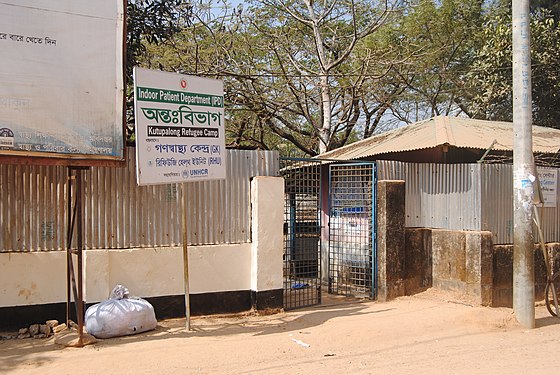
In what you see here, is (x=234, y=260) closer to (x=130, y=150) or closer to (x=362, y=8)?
(x=130, y=150)

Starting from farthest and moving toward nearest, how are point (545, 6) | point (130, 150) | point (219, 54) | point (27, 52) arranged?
point (545, 6), point (219, 54), point (130, 150), point (27, 52)

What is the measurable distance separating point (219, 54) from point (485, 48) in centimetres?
789

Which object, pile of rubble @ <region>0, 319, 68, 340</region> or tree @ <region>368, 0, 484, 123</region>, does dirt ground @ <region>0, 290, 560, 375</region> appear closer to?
pile of rubble @ <region>0, 319, 68, 340</region>

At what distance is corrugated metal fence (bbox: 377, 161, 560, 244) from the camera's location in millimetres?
9273

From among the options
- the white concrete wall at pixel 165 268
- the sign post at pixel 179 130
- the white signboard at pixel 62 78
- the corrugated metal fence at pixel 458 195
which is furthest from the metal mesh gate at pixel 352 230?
the white signboard at pixel 62 78

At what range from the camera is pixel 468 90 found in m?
19.0

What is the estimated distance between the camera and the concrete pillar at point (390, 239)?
30.9 feet

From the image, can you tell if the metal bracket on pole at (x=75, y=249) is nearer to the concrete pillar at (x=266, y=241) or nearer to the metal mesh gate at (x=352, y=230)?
the concrete pillar at (x=266, y=241)

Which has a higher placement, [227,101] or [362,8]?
[362,8]

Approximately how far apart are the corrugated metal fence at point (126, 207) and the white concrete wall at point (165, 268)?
0.47 feet

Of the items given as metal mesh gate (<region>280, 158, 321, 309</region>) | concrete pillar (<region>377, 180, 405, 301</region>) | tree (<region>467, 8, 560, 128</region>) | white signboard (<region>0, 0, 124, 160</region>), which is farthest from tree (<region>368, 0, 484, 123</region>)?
white signboard (<region>0, 0, 124, 160</region>)

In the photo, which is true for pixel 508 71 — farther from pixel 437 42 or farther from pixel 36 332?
pixel 36 332

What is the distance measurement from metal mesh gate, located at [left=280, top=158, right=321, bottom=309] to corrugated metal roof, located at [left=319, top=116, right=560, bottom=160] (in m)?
1.30

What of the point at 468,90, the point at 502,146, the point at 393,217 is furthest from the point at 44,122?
the point at 468,90
